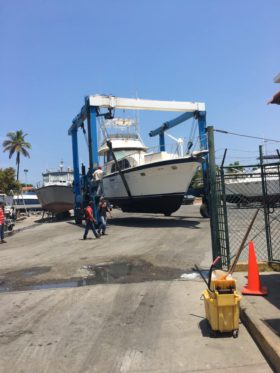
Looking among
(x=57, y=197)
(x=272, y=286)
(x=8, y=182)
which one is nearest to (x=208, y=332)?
(x=272, y=286)

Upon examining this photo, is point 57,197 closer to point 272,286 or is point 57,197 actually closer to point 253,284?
point 272,286

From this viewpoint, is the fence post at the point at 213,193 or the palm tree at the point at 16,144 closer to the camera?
the fence post at the point at 213,193

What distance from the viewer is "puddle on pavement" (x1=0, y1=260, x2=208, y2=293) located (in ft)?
28.0

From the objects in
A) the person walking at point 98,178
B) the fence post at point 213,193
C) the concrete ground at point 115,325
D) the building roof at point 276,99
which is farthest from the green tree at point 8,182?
the building roof at point 276,99

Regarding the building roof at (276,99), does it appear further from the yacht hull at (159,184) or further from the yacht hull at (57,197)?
the yacht hull at (57,197)

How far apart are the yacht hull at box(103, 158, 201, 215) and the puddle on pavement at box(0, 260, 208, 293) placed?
940cm

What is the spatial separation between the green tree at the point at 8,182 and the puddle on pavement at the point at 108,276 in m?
44.0

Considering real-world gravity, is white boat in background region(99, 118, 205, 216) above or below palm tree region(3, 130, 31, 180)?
below

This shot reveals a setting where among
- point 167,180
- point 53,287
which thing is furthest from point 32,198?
point 53,287

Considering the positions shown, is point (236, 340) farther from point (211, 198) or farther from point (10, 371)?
point (211, 198)

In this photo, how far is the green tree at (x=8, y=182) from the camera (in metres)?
52.2

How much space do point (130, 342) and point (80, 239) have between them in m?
11.3

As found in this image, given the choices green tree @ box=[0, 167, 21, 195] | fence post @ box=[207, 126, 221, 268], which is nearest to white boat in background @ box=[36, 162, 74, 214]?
green tree @ box=[0, 167, 21, 195]

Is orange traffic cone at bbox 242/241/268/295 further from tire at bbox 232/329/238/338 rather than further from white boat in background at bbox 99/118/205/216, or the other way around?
white boat in background at bbox 99/118/205/216
